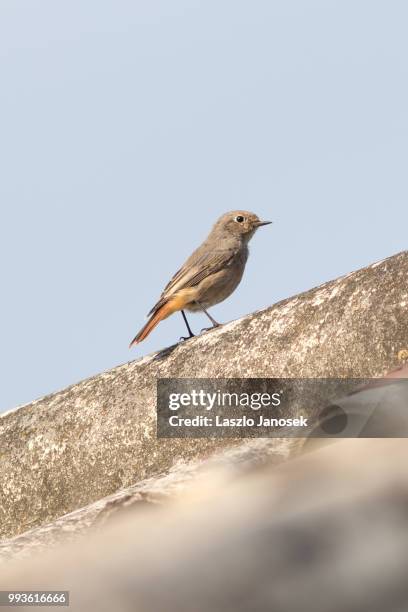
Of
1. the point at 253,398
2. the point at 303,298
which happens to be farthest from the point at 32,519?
the point at 303,298

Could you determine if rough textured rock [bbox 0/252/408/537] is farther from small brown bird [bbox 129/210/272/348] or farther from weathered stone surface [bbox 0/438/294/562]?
small brown bird [bbox 129/210/272/348]

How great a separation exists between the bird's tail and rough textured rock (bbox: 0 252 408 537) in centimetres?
219

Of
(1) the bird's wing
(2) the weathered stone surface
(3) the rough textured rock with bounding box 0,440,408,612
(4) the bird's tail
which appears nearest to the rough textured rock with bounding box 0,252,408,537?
(2) the weathered stone surface

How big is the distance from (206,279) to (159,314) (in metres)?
0.67

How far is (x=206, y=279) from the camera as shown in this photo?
10.0m

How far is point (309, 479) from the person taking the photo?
1.98m

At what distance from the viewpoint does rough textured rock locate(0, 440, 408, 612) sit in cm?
168

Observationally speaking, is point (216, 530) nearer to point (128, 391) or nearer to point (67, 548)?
point (67, 548)

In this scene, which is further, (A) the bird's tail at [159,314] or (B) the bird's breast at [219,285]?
(B) the bird's breast at [219,285]

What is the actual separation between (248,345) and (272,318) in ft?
0.69

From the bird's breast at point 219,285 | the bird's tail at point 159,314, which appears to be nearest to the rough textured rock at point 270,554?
the bird's tail at point 159,314

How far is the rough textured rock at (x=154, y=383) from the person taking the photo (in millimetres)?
5559

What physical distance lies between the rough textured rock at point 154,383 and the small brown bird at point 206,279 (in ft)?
8.26

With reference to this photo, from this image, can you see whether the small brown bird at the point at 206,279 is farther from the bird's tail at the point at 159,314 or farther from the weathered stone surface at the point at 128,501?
the weathered stone surface at the point at 128,501
